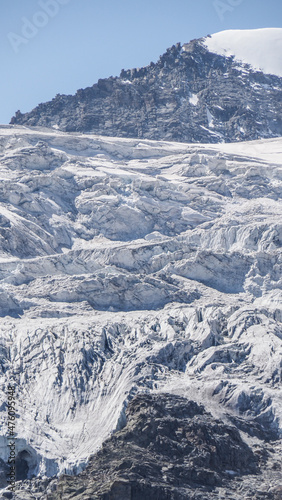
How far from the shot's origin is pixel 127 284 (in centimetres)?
8819

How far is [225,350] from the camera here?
73375 mm

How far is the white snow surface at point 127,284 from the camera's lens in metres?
68.9

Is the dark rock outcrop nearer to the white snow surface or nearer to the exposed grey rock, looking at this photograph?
the exposed grey rock

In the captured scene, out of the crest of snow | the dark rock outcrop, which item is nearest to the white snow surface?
the dark rock outcrop

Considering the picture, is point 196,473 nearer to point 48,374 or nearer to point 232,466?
point 232,466

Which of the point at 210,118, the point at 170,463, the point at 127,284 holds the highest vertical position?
the point at 127,284

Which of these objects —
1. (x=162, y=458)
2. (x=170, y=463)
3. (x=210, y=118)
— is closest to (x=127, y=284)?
(x=162, y=458)

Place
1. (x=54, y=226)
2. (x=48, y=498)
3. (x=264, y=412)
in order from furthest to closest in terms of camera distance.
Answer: (x=54, y=226) < (x=264, y=412) < (x=48, y=498)

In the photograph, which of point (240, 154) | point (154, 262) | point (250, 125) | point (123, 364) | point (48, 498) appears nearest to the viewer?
point (48, 498)

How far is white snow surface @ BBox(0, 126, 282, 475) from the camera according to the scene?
68875mm

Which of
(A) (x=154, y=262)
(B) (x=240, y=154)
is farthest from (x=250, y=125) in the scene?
(A) (x=154, y=262)

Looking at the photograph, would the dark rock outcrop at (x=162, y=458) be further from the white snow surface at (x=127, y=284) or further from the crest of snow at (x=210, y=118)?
the crest of snow at (x=210, y=118)

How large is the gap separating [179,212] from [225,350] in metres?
46.2

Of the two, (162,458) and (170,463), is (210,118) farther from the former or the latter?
(170,463)
